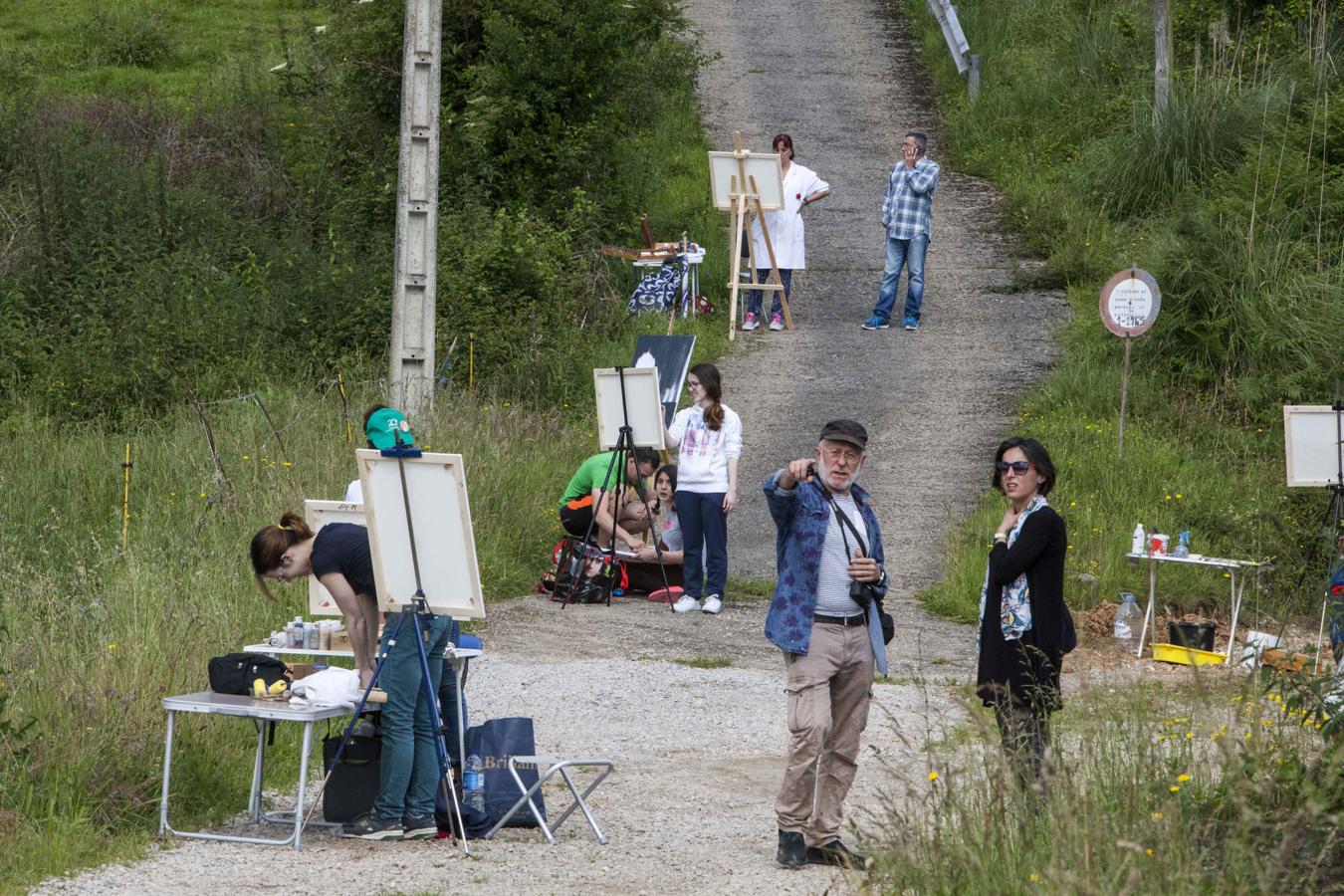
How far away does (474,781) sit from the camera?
7.93 meters

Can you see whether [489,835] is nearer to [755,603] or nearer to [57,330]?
[755,603]

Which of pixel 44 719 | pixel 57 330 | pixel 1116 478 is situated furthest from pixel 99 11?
pixel 44 719

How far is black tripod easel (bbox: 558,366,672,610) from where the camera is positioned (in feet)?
43.1

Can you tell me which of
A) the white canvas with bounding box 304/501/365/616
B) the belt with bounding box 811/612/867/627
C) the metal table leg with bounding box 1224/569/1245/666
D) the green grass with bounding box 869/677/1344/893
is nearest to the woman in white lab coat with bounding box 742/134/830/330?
the metal table leg with bounding box 1224/569/1245/666

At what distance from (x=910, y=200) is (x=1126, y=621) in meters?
Result: 7.00

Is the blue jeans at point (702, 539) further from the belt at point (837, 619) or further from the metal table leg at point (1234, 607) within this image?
the belt at point (837, 619)

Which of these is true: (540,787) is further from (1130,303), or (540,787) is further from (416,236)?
(1130,303)

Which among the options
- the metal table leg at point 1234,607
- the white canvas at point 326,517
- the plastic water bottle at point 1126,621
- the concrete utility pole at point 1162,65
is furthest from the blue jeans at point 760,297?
the white canvas at point 326,517

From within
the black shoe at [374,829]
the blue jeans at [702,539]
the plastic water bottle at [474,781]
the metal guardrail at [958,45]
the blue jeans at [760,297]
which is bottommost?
the black shoe at [374,829]

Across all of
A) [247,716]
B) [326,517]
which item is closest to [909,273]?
[326,517]

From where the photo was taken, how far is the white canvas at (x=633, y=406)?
13.1m

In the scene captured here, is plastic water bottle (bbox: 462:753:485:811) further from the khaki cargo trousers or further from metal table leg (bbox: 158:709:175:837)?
the khaki cargo trousers

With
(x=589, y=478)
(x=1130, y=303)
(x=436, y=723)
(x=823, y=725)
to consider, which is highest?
(x=1130, y=303)

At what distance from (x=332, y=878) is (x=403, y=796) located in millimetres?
705
